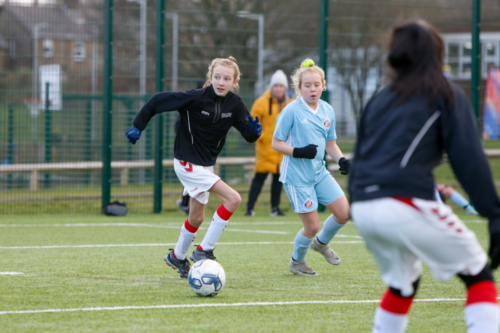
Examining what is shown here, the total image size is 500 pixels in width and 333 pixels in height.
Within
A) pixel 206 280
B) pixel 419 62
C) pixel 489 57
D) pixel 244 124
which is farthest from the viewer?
pixel 489 57

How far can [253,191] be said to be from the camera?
11.2 m

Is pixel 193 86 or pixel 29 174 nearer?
pixel 29 174

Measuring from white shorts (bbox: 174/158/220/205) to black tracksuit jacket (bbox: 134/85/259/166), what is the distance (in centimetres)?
5

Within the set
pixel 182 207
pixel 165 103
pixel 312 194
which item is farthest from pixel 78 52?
pixel 312 194

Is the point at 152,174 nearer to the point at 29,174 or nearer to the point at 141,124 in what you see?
the point at 29,174

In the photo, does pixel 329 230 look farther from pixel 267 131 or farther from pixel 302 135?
pixel 267 131

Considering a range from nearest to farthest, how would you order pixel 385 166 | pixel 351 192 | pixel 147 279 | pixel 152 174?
1. pixel 385 166
2. pixel 351 192
3. pixel 147 279
4. pixel 152 174

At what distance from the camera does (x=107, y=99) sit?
37.3 feet

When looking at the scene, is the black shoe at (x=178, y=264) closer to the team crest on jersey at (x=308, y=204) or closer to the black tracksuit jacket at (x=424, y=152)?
the team crest on jersey at (x=308, y=204)

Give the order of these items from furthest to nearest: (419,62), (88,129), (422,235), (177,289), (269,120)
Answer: (88,129) < (269,120) < (177,289) < (419,62) < (422,235)

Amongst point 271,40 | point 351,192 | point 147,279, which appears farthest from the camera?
point 271,40

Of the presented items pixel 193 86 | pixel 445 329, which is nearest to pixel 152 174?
pixel 193 86

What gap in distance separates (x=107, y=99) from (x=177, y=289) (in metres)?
6.78

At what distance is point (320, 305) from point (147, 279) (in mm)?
1638
